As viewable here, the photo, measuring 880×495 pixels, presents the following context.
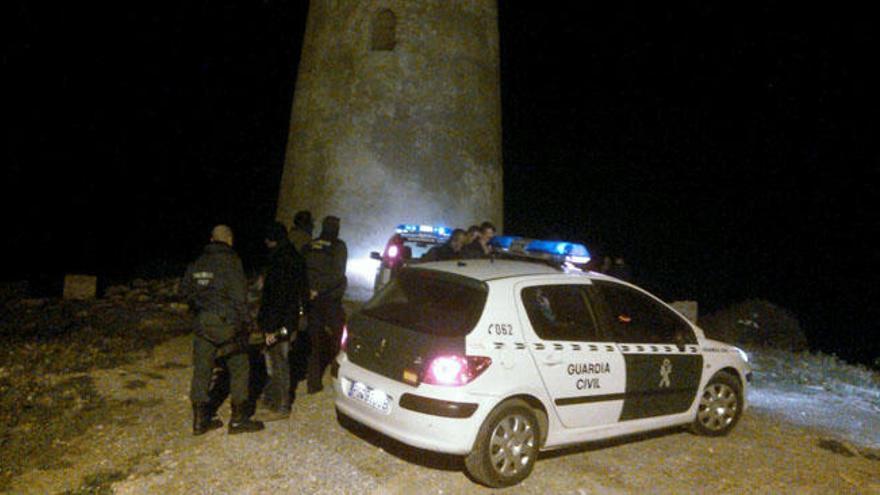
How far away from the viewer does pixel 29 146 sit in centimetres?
2823

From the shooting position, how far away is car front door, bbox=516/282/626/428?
5.34 meters

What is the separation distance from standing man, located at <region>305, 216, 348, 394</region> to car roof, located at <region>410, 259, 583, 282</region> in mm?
1692

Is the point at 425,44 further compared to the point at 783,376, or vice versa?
the point at 425,44

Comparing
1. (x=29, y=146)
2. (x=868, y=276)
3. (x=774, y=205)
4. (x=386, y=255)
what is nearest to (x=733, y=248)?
(x=774, y=205)

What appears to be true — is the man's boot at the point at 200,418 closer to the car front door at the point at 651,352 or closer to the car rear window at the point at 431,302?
the car rear window at the point at 431,302

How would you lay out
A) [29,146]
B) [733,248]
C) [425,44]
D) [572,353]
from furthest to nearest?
[733,248] → [29,146] → [425,44] → [572,353]

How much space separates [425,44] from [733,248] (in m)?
25.0

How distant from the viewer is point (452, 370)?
4.91m

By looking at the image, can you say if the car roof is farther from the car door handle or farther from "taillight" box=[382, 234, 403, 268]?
"taillight" box=[382, 234, 403, 268]

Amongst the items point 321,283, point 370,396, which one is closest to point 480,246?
point 321,283

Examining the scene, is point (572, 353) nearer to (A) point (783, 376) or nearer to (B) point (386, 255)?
(B) point (386, 255)

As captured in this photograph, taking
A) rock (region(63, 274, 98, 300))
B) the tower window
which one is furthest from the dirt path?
the tower window

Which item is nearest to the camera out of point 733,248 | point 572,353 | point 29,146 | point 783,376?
point 572,353

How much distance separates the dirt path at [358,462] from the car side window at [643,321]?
102cm
